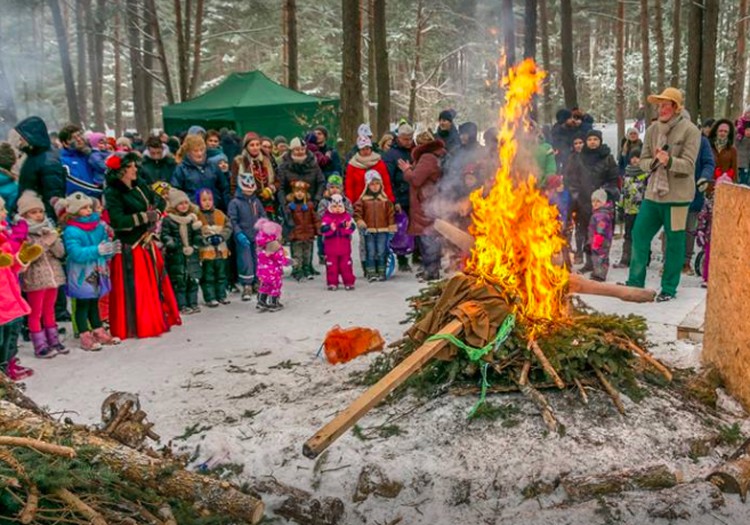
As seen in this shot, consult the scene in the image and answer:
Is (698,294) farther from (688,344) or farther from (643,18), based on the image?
(643,18)

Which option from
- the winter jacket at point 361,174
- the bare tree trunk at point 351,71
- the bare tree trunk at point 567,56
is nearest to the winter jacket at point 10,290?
the winter jacket at point 361,174

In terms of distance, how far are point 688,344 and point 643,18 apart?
69.8 ft

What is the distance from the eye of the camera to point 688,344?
589 centimetres

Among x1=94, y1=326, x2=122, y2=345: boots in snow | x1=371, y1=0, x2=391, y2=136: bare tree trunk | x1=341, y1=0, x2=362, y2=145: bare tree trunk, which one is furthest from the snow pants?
x1=371, y1=0, x2=391, y2=136: bare tree trunk

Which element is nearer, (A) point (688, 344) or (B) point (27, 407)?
(B) point (27, 407)

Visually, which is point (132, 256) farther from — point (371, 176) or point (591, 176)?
point (591, 176)

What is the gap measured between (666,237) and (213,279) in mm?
5664

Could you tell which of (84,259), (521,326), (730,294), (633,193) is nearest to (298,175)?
(84,259)

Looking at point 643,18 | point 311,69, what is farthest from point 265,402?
point 311,69

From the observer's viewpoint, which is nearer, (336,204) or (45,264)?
(45,264)

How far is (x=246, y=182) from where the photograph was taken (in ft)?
28.5

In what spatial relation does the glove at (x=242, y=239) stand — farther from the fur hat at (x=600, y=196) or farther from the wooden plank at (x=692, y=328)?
the wooden plank at (x=692, y=328)

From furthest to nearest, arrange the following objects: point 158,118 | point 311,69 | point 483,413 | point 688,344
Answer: point 158,118, point 311,69, point 688,344, point 483,413

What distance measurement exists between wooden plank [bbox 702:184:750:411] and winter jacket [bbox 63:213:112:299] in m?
5.77
